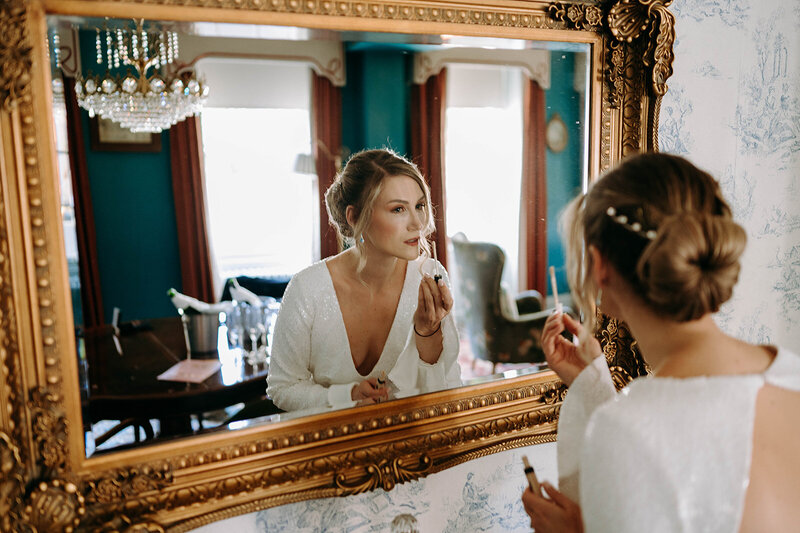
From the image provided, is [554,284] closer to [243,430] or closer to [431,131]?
[431,131]

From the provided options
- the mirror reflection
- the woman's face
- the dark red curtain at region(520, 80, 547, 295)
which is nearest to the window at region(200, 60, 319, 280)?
the mirror reflection

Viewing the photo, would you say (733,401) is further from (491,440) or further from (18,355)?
(18,355)

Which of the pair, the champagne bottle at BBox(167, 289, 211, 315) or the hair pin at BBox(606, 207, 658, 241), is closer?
the hair pin at BBox(606, 207, 658, 241)

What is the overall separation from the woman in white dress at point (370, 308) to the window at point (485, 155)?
77 mm

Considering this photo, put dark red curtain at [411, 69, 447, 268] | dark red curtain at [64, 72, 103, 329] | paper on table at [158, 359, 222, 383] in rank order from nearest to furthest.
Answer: dark red curtain at [64, 72, 103, 329], paper on table at [158, 359, 222, 383], dark red curtain at [411, 69, 447, 268]

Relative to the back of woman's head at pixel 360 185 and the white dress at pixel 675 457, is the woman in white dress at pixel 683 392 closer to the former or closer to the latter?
the white dress at pixel 675 457

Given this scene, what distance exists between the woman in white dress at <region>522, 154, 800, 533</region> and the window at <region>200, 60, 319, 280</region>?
1.52 ft

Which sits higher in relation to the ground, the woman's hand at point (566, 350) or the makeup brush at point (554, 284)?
the makeup brush at point (554, 284)

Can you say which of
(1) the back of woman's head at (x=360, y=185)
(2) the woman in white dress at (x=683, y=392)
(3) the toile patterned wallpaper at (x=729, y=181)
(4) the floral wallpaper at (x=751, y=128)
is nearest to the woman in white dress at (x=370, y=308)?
(1) the back of woman's head at (x=360, y=185)

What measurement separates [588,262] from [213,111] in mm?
608

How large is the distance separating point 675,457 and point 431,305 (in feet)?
1.64

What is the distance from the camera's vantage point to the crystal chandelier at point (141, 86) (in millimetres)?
862

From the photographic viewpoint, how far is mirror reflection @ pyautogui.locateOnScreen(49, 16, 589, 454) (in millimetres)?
875

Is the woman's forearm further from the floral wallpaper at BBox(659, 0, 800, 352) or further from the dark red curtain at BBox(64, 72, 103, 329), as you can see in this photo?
the floral wallpaper at BBox(659, 0, 800, 352)
